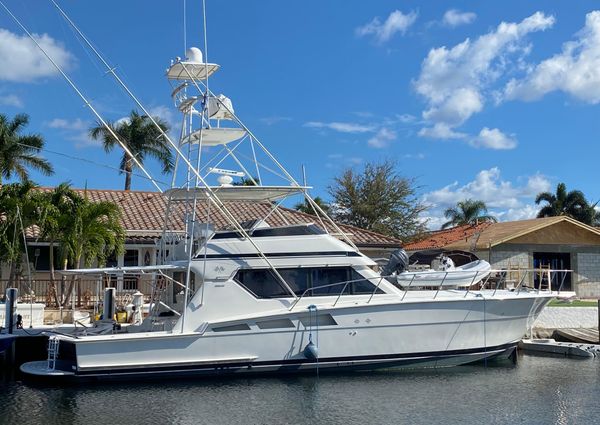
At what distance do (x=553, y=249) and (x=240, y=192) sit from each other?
62.6 ft

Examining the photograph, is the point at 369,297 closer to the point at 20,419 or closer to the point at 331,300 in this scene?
the point at 331,300

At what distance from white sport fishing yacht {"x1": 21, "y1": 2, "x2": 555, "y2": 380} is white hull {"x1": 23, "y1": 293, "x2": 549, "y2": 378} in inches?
0.9

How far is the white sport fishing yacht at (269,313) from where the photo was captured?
14.0m

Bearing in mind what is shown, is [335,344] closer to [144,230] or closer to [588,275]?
[144,230]

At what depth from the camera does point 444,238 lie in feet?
118

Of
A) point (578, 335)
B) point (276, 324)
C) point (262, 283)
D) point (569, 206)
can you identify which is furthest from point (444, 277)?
point (569, 206)

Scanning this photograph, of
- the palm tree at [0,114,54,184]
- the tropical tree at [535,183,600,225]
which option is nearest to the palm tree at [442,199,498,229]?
the tropical tree at [535,183,600,225]

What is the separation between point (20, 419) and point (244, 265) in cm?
547

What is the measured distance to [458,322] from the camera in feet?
49.9

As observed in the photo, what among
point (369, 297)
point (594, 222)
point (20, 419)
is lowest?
point (20, 419)

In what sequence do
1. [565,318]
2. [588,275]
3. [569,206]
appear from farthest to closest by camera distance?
[569,206], [588,275], [565,318]

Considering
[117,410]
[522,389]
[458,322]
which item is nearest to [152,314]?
[117,410]

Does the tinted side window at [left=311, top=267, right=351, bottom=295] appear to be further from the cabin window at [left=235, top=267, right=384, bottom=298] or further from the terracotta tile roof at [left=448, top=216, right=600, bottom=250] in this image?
the terracotta tile roof at [left=448, top=216, right=600, bottom=250]

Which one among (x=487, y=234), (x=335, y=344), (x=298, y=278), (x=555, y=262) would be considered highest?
(x=487, y=234)
